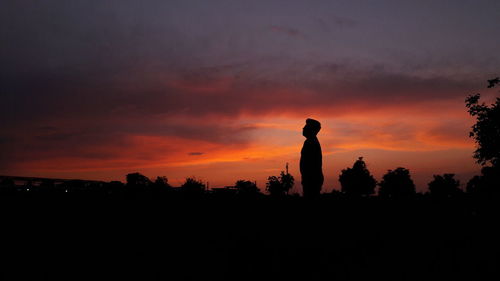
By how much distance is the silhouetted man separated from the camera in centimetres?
939

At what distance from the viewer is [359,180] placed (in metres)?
99.9

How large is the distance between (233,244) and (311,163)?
275 cm

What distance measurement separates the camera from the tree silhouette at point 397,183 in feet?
364

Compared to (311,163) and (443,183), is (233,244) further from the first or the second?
(443,183)

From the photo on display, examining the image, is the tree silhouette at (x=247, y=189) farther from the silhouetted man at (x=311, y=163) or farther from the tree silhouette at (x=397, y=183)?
the tree silhouette at (x=397, y=183)

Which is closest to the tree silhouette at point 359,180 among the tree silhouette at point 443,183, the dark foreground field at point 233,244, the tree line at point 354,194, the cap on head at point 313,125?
the tree silhouette at point 443,183

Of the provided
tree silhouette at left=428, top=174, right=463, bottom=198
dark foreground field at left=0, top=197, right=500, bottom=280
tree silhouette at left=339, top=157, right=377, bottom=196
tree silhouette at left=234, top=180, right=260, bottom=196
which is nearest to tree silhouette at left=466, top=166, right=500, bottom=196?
tree silhouette at left=234, top=180, right=260, bottom=196

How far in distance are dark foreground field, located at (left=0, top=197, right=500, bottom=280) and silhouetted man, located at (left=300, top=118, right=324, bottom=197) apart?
0.37 metres

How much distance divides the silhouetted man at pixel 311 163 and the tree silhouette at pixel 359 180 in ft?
301

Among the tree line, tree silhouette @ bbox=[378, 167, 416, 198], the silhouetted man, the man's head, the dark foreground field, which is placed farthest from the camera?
tree silhouette @ bbox=[378, 167, 416, 198]

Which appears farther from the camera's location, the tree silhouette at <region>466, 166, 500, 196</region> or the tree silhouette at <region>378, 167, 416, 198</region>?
the tree silhouette at <region>378, 167, 416, 198</region>

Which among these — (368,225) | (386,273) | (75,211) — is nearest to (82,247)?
(75,211)

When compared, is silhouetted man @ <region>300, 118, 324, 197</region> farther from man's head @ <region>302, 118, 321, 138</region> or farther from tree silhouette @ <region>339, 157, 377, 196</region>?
tree silhouette @ <region>339, 157, 377, 196</region>

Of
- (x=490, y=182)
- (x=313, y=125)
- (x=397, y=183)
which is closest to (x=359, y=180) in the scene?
(x=397, y=183)
